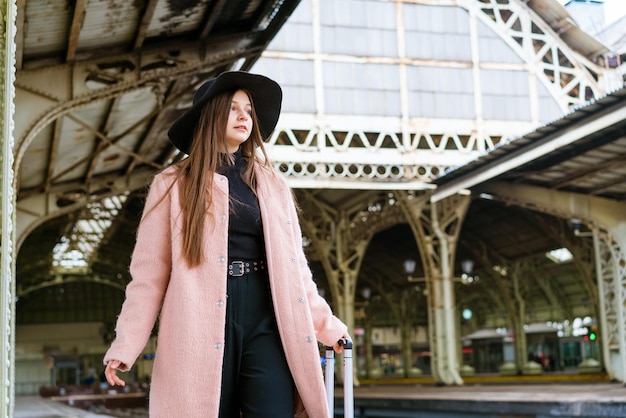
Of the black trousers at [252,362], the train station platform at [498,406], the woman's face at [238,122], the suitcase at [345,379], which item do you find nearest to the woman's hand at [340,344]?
the suitcase at [345,379]

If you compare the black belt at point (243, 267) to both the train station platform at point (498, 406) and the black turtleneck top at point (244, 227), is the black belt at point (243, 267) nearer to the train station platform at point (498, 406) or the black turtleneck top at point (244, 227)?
the black turtleneck top at point (244, 227)

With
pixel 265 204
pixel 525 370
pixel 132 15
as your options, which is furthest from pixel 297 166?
pixel 265 204

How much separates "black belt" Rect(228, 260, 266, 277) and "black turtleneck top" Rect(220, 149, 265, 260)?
0.01 meters

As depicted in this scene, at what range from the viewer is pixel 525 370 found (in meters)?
34.1

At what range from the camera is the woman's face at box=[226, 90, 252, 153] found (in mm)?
Result: 3525

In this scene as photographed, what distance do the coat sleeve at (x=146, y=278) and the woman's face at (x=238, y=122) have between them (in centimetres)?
28

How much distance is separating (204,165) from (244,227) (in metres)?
0.25

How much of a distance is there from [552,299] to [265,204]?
120ft

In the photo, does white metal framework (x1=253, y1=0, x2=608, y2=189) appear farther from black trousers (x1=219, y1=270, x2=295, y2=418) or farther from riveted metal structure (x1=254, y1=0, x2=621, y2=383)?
black trousers (x1=219, y1=270, x2=295, y2=418)

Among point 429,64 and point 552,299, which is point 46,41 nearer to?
point 429,64

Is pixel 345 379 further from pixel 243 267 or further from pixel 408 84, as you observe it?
pixel 408 84

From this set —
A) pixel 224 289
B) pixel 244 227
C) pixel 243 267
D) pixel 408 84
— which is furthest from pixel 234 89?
pixel 408 84

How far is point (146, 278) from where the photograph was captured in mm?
3316

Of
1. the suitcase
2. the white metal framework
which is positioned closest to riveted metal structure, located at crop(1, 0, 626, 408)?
the white metal framework
